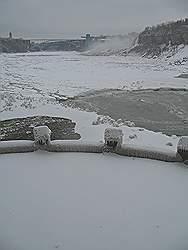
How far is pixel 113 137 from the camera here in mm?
7605

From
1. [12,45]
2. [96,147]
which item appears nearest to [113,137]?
[96,147]

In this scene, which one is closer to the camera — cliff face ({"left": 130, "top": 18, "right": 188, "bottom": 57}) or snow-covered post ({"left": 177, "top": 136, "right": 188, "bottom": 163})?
snow-covered post ({"left": 177, "top": 136, "right": 188, "bottom": 163})

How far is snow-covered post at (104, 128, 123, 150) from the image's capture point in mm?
7586

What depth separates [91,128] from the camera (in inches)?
575

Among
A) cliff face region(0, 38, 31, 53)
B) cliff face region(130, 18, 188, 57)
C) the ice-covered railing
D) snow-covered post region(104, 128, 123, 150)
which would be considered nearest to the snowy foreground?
the ice-covered railing

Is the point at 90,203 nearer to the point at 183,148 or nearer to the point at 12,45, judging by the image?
the point at 183,148

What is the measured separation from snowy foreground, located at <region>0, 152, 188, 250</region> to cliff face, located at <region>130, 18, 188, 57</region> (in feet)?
212

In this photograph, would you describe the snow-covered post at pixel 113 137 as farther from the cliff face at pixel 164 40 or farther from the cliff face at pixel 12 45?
the cliff face at pixel 12 45

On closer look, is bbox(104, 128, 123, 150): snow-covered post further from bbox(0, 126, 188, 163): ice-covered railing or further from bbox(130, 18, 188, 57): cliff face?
bbox(130, 18, 188, 57): cliff face

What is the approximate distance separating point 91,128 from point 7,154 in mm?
7062

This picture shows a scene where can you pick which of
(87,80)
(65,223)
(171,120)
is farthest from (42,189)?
(87,80)

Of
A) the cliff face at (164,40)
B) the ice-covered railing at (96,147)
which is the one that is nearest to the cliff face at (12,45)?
the cliff face at (164,40)

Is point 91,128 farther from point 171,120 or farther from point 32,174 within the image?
point 32,174

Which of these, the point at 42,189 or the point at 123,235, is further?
the point at 42,189
